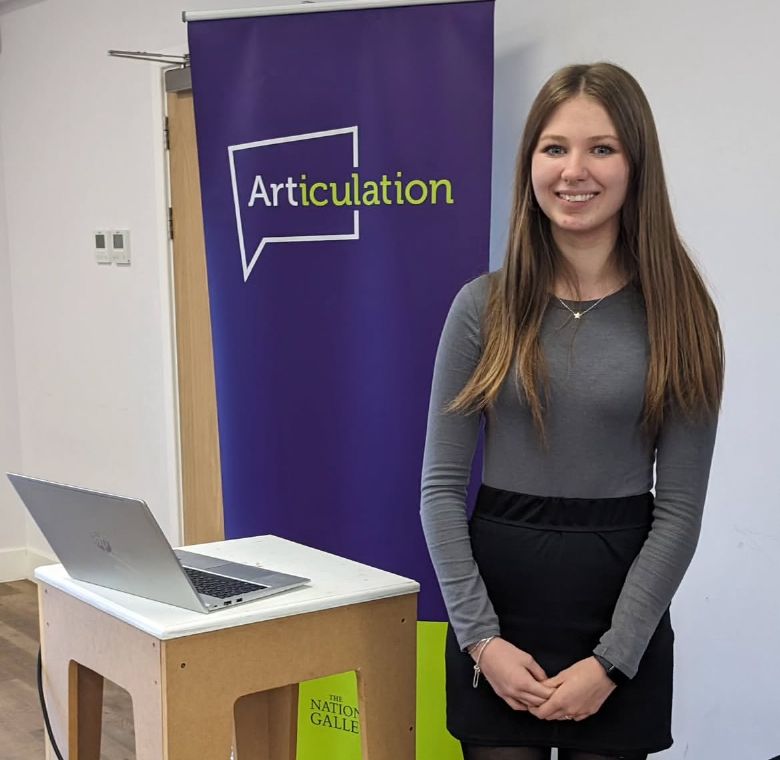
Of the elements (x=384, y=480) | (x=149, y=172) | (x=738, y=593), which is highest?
(x=149, y=172)

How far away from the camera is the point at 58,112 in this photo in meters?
4.34

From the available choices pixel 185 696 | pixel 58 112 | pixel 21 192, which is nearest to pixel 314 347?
pixel 185 696

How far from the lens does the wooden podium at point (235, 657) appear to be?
1523mm

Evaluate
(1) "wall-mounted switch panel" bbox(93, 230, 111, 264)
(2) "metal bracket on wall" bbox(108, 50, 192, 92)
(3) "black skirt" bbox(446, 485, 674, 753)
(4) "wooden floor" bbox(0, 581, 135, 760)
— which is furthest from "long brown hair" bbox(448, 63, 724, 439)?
(1) "wall-mounted switch panel" bbox(93, 230, 111, 264)

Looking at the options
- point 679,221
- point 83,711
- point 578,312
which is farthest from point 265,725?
point 679,221

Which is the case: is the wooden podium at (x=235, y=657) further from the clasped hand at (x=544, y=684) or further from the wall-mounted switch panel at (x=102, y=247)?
the wall-mounted switch panel at (x=102, y=247)

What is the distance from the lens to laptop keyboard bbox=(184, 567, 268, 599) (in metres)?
1.62

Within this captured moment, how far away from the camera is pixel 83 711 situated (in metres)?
1.84

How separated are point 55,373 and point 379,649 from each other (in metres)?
3.23

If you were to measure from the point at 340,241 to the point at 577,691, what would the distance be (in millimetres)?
1235

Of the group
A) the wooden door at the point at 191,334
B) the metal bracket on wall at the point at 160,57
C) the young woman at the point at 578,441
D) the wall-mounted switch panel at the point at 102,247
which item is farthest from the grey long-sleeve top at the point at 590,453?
the wall-mounted switch panel at the point at 102,247

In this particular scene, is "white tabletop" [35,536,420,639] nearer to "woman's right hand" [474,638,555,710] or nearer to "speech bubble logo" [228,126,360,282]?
"woman's right hand" [474,638,555,710]

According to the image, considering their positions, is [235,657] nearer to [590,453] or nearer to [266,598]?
[266,598]

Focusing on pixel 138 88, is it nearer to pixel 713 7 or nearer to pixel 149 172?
pixel 149 172
